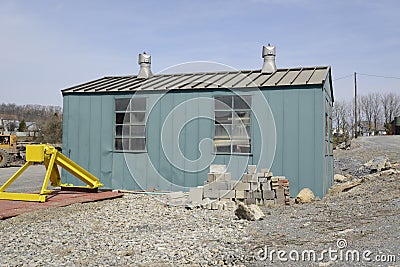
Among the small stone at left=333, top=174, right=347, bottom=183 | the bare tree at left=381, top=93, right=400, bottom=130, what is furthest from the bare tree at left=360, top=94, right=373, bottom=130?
the small stone at left=333, top=174, right=347, bottom=183

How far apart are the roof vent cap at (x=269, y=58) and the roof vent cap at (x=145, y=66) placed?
4397 millimetres

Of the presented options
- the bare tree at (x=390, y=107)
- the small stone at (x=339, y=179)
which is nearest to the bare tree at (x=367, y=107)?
the bare tree at (x=390, y=107)

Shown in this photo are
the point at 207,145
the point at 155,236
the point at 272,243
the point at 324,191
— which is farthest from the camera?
the point at 207,145

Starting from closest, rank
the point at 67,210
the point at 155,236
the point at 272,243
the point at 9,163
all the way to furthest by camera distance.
A: the point at 272,243, the point at 155,236, the point at 67,210, the point at 9,163

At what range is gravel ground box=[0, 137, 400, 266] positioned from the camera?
5.61 metres

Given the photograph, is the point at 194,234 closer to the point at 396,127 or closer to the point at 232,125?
the point at 232,125

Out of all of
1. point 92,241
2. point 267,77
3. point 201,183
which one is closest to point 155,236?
point 92,241

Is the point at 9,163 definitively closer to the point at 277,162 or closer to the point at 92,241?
the point at 277,162

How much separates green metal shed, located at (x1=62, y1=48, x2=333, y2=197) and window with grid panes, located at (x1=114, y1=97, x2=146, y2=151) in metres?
0.03

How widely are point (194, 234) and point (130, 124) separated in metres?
6.66

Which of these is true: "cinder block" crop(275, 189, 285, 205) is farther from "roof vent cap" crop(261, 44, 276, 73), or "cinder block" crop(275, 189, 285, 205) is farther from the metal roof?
"roof vent cap" crop(261, 44, 276, 73)

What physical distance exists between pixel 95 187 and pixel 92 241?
5419 mm

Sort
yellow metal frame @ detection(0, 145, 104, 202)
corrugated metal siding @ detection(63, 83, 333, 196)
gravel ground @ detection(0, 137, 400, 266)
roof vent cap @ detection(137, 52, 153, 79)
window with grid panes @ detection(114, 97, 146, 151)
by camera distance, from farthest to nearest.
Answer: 1. roof vent cap @ detection(137, 52, 153, 79)
2. window with grid panes @ detection(114, 97, 146, 151)
3. corrugated metal siding @ detection(63, 83, 333, 196)
4. yellow metal frame @ detection(0, 145, 104, 202)
5. gravel ground @ detection(0, 137, 400, 266)

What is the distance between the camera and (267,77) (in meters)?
13.0
